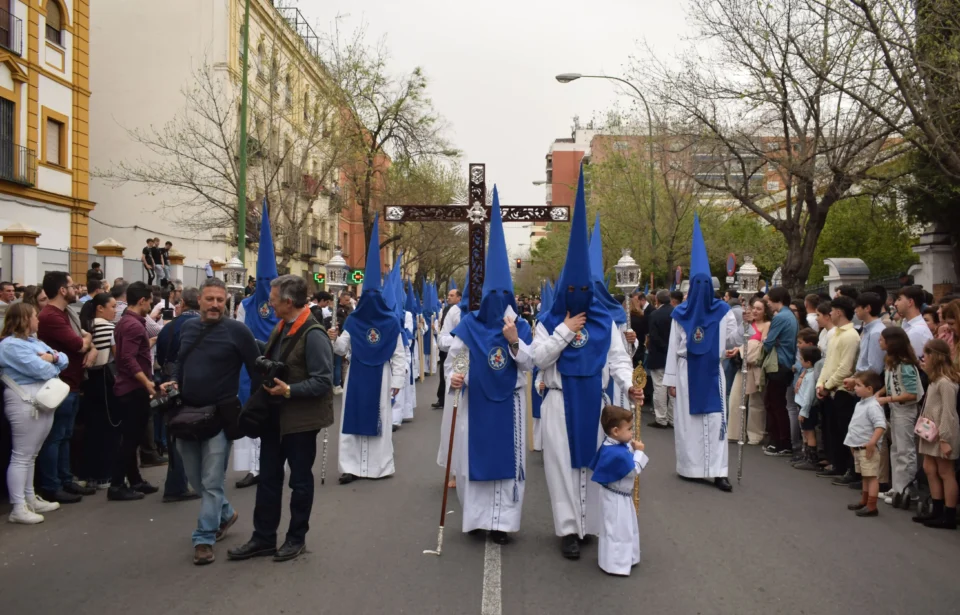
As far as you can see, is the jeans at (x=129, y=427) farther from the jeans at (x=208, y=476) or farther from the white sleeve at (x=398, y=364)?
the white sleeve at (x=398, y=364)

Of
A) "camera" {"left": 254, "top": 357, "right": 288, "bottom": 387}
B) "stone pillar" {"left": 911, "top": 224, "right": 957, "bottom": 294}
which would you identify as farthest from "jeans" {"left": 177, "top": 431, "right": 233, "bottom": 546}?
"stone pillar" {"left": 911, "top": 224, "right": 957, "bottom": 294}

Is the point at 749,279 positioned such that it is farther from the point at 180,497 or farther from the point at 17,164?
the point at 17,164

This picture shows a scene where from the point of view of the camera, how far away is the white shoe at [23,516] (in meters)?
6.86

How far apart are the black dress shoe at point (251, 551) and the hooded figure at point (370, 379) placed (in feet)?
9.11

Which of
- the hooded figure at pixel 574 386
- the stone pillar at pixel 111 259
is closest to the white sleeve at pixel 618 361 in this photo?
the hooded figure at pixel 574 386

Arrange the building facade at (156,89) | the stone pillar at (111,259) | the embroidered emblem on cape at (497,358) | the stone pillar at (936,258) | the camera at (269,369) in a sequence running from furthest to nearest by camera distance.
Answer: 1. the building facade at (156,89)
2. the stone pillar at (111,259)
3. the stone pillar at (936,258)
4. the embroidered emblem on cape at (497,358)
5. the camera at (269,369)

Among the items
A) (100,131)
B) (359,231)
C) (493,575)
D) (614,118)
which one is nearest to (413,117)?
(614,118)

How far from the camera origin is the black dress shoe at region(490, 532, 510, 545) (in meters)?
6.32

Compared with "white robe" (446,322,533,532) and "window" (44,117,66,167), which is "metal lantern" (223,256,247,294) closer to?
"white robe" (446,322,533,532)

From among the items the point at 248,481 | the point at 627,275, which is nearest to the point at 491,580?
the point at 248,481

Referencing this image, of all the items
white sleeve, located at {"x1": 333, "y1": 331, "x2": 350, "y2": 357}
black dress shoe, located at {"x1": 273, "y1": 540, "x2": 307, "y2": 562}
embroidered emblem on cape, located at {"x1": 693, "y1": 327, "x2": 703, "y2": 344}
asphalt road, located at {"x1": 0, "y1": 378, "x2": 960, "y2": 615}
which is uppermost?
embroidered emblem on cape, located at {"x1": 693, "y1": 327, "x2": 703, "y2": 344}

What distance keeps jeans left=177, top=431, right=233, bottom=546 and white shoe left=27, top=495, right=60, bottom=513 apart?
6.62 ft

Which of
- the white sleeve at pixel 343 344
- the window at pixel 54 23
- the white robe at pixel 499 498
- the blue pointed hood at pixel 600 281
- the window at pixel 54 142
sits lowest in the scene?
the white robe at pixel 499 498

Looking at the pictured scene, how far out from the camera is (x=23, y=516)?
6.86m
